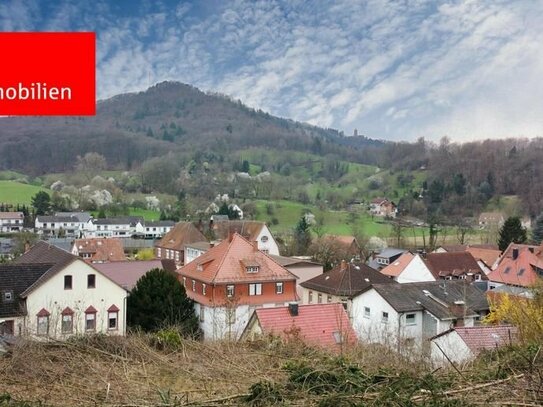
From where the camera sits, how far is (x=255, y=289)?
26.3 meters

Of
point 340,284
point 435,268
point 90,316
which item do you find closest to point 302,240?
point 435,268

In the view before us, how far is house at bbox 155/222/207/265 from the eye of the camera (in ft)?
168

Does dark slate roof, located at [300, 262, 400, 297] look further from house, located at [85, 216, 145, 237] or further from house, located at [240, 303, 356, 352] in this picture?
house, located at [85, 216, 145, 237]

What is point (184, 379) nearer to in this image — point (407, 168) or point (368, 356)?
point (368, 356)

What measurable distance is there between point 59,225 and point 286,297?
5489 centimetres

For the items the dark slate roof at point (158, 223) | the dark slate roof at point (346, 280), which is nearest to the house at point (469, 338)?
the dark slate roof at point (346, 280)

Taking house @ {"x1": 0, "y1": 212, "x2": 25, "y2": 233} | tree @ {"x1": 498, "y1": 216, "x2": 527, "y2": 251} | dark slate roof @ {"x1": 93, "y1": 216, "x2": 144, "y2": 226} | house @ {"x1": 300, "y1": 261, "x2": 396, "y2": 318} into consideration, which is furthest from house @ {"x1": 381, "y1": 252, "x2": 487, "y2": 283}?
house @ {"x1": 0, "y1": 212, "x2": 25, "y2": 233}

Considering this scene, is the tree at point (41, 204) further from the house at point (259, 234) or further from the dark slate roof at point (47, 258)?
the dark slate roof at point (47, 258)

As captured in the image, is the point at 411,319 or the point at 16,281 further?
the point at 411,319

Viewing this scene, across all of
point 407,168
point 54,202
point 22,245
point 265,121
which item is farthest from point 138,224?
point 265,121

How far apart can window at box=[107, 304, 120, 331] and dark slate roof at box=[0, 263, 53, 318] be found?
2757 millimetres

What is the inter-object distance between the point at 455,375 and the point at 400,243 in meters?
55.9

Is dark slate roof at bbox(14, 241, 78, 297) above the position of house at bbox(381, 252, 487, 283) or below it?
above

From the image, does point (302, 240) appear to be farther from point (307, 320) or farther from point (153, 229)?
point (307, 320)
